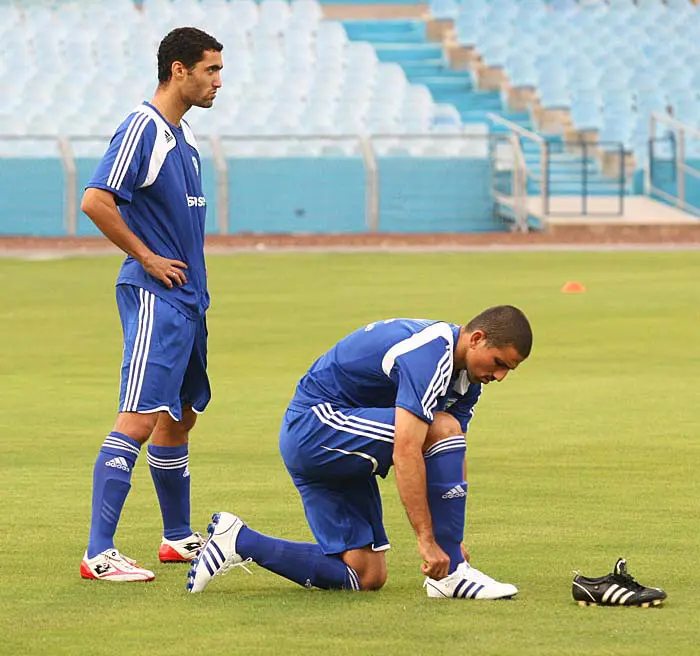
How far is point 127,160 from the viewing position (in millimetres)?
6691

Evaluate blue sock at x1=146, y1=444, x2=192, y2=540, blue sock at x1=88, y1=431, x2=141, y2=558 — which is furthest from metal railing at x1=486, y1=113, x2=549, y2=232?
blue sock at x1=88, y1=431, x2=141, y2=558

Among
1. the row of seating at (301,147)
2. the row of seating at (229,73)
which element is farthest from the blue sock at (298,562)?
the row of seating at (229,73)

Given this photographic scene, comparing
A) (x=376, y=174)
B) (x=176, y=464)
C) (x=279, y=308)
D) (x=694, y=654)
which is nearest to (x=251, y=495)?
(x=176, y=464)

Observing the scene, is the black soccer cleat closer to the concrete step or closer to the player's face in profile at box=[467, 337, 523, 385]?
the player's face in profile at box=[467, 337, 523, 385]

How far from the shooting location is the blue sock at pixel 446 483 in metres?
6.00

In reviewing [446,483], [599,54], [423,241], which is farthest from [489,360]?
[599,54]

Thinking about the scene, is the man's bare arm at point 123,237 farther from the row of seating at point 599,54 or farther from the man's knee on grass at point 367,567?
the row of seating at point 599,54

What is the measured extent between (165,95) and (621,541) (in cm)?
258

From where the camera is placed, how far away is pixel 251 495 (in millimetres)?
8219

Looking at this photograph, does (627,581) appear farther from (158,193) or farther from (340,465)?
(158,193)

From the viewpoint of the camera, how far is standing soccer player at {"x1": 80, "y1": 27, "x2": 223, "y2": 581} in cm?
663

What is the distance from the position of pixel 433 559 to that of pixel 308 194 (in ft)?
77.9

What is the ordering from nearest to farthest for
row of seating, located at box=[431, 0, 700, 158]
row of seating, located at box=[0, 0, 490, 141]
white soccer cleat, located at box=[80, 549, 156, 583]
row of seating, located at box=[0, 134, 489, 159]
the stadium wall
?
white soccer cleat, located at box=[80, 549, 156, 583]
the stadium wall
row of seating, located at box=[0, 134, 489, 159]
row of seating, located at box=[0, 0, 490, 141]
row of seating, located at box=[431, 0, 700, 158]

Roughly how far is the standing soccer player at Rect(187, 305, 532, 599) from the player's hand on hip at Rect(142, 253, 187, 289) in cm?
69
